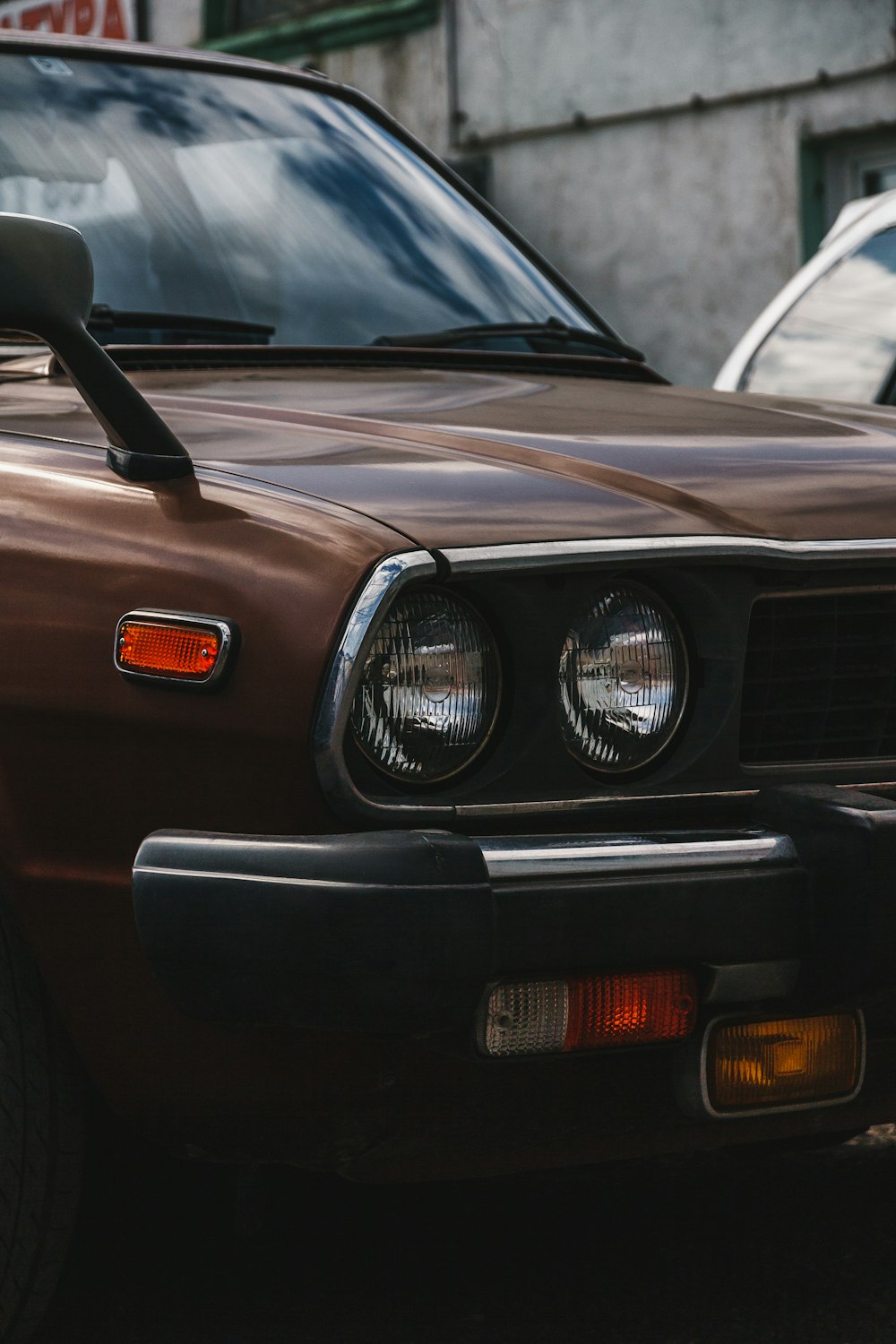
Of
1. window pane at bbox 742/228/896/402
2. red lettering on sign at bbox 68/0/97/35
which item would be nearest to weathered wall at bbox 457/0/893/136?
red lettering on sign at bbox 68/0/97/35

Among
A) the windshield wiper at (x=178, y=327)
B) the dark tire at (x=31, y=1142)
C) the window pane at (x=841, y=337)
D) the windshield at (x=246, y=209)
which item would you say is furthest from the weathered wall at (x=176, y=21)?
the dark tire at (x=31, y=1142)

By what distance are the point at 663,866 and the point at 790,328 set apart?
3771 mm

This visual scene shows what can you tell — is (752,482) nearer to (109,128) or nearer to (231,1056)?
(231,1056)

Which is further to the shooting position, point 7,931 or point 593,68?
point 593,68

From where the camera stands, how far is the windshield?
337 centimetres

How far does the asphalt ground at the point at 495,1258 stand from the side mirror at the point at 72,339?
983 mm

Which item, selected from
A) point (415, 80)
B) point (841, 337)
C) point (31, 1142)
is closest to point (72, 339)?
point (31, 1142)

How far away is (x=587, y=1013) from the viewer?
2.17m

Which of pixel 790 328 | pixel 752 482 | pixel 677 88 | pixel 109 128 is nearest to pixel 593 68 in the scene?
pixel 677 88

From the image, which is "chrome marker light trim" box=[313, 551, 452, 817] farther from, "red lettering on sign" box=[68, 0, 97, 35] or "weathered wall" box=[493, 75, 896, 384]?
"red lettering on sign" box=[68, 0, 97, 35]

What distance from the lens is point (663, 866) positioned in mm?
2152

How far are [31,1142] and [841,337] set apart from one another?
368 cm

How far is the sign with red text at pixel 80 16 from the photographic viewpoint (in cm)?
1459

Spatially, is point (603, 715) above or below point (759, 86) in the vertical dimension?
below
